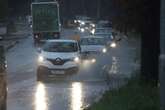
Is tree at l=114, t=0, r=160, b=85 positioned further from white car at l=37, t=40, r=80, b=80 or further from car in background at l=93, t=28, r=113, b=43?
car in background at l=93, t=28, r=113, b=43

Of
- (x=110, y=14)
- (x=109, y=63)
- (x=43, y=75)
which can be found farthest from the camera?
(x=109, y=63)

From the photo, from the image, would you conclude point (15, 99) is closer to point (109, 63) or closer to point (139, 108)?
point (139, 108)

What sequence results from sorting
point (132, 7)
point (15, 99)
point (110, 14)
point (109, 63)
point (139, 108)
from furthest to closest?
point (109, 63)
point (15, 99)
point (110, 14)
point (132, 7)
point (139, 108)

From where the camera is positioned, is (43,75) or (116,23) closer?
(116,23)

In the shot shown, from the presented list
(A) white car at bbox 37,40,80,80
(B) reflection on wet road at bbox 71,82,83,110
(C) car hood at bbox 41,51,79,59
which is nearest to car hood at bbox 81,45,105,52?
(A) white car at bbox 37,40,80,80

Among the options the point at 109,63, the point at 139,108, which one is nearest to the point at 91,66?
the point at 109,63

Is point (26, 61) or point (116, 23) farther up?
point (116, 23)

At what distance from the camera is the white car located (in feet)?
89.6

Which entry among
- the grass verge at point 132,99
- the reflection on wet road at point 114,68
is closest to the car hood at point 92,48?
the reflection on wet road at point 114,68

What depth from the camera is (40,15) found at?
5553cm

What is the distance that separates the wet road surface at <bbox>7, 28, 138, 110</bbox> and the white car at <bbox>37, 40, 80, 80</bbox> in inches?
12.9

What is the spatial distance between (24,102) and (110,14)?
3.31 metres

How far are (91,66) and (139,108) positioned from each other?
19695mm

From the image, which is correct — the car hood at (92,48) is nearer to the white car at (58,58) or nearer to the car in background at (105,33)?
the white car at (58,58)
